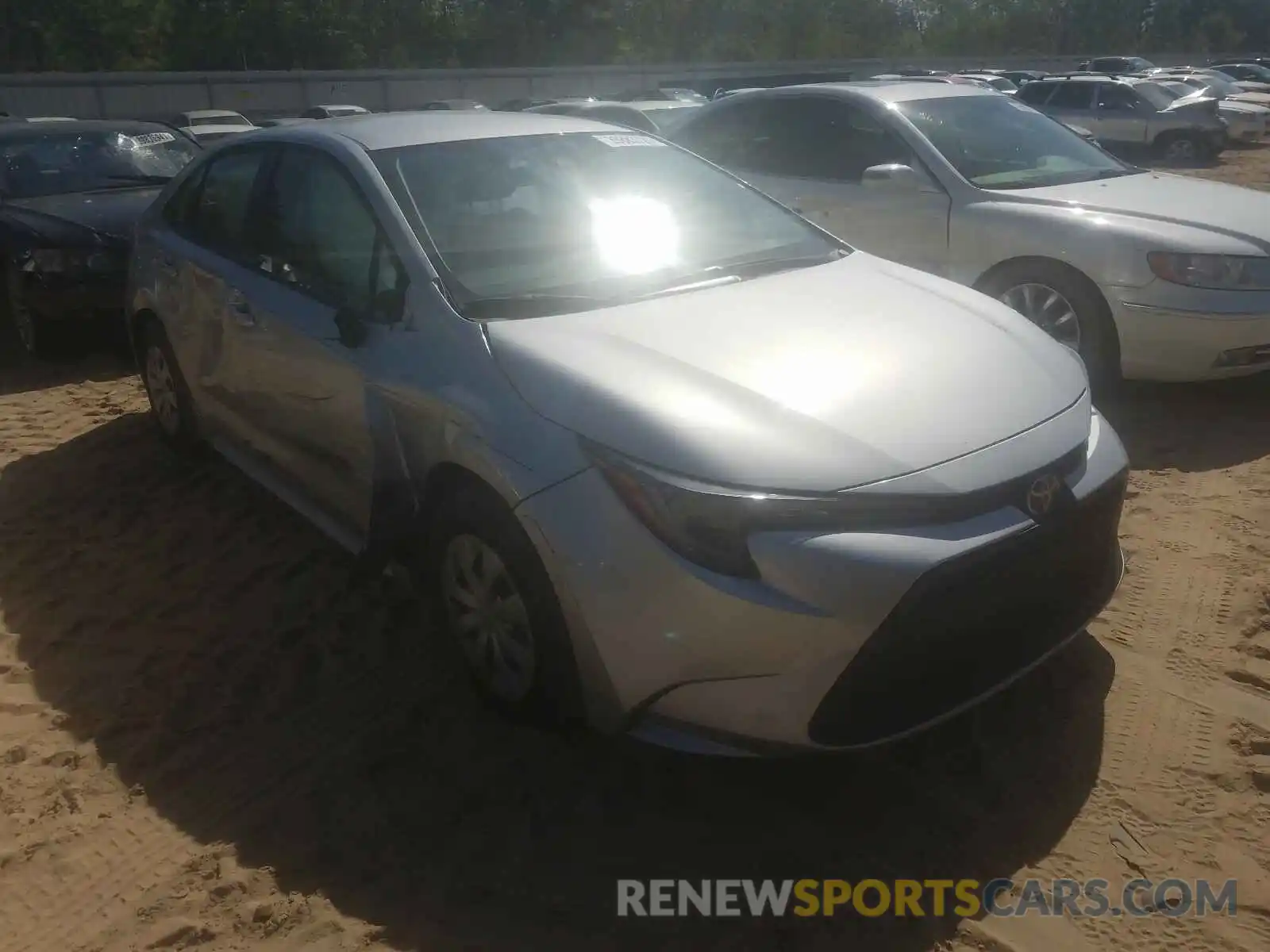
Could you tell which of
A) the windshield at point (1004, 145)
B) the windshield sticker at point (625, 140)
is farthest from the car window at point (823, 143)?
the windshield sticker at point (625, 140)

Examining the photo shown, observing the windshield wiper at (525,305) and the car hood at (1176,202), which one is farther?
the car hood at (1176,202)

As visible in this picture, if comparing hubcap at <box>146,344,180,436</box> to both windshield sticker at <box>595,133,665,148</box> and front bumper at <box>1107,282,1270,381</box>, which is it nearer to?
windshield sticker at <box>595,133,665,148</box>

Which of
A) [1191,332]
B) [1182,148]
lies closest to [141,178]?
[1191,332]

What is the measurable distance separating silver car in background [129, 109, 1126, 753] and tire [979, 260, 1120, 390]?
205cm

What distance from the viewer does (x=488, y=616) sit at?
9.69 feet

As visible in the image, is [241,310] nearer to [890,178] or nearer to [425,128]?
[425,128]

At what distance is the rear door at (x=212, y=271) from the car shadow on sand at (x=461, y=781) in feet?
2.78

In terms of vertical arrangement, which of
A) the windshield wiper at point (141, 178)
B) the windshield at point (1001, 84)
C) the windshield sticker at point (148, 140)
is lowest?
the windshield wiper at point (141, 178)

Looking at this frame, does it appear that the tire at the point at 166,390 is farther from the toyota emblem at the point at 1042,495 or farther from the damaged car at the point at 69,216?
the toyota emblem at the point at 1042,495

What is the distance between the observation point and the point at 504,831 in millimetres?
2689

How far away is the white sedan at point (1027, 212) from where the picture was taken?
5105 mm

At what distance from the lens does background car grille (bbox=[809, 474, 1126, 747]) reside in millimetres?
2383

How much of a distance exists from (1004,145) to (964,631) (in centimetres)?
458

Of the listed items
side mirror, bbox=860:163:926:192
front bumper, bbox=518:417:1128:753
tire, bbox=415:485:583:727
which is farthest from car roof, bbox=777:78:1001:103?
tire, bbox=415:485:583:727
